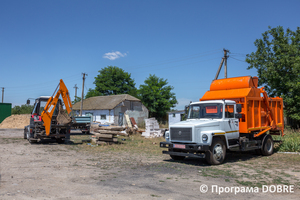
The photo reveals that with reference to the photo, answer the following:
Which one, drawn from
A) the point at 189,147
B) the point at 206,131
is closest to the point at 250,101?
the point at 206,131

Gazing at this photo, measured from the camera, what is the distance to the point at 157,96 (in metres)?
47.3

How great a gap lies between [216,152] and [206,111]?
184cm

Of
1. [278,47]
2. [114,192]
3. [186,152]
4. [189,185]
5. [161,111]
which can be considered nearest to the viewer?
[114,192]

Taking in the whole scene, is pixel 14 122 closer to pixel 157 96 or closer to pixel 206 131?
pixel 157 96

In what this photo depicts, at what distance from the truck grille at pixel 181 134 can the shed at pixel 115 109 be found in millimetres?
27287

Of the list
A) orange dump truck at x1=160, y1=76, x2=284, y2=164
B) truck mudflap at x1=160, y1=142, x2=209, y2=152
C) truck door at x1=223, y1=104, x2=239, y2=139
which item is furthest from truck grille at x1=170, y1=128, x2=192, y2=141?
truck door at x1=223, y1=104, x2=239, y2=139

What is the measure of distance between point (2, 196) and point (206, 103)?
7.97 meters

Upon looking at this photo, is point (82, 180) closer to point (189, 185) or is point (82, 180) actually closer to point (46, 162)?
point (189, 185)

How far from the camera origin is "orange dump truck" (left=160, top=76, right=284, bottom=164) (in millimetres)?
9523

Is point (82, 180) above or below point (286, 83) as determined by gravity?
below

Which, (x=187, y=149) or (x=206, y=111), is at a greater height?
(x=206, y=111)

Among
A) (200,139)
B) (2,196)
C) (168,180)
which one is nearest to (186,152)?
(200,139)

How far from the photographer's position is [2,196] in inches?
210

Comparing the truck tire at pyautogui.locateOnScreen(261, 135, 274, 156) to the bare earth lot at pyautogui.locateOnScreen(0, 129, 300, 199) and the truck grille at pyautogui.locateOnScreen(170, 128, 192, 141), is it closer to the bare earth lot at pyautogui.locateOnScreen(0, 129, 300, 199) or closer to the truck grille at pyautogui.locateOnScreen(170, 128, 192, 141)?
the bare earth lot at pyautogui.locateOnScreen(0, 129, 300, 199)
